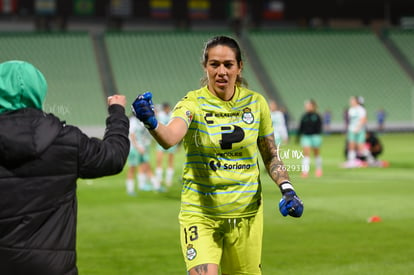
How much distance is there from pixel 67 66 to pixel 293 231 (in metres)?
35.9

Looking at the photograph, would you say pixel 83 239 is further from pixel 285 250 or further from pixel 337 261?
pixel 337 261

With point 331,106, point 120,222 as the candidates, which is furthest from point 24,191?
point 331,106

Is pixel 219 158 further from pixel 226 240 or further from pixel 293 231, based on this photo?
pixel 293 231

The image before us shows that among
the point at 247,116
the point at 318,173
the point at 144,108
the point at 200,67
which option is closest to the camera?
the point at 144,108

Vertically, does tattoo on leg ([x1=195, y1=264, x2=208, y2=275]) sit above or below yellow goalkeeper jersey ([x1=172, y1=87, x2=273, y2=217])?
below

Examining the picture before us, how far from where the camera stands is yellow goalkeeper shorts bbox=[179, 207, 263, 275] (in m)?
4.92

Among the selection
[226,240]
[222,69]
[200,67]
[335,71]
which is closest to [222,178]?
[226,240]

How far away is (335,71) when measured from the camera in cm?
4834

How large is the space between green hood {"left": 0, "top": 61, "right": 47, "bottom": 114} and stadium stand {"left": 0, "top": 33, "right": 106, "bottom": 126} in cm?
3693

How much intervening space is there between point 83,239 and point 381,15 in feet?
156

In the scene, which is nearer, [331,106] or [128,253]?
[128,253]

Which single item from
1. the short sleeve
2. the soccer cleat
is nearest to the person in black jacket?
the short sleeve

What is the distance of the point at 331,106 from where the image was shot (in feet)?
147

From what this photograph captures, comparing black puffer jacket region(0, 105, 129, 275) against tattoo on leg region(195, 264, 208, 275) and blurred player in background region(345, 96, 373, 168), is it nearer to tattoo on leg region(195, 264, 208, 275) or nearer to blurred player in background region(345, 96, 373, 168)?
tattoo on leg region(195, 264, 208, 275)
